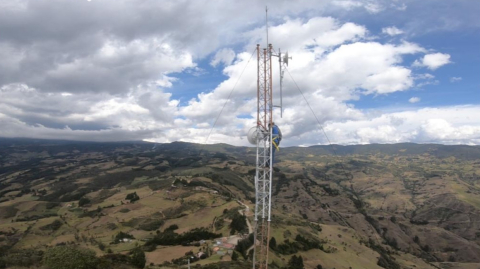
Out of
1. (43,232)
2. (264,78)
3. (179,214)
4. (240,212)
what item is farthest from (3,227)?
(264,78)

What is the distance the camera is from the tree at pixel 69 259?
36.6 meters

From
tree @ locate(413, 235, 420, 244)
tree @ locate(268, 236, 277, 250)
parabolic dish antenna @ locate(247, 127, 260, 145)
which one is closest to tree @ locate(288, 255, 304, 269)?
tree @ locate(268, 236, 277, 250)

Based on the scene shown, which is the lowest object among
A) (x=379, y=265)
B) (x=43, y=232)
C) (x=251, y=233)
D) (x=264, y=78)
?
(x=379, y=265)

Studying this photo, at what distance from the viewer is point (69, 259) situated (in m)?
37.3

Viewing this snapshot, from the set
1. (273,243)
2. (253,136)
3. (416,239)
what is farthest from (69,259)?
(416,239)

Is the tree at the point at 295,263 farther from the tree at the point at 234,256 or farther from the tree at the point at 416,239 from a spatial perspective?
the tree at the point at 416,239

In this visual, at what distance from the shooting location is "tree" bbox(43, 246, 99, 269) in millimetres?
36562

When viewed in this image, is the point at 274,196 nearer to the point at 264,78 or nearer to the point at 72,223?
the point at 72,223

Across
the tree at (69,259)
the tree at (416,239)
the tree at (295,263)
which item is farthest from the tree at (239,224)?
the tree at (416,239)

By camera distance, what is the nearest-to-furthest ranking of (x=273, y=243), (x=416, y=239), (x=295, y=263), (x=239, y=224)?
(x=295, y=263), (x=273, y=243), (x=239, y=224), (x=416, y=239)

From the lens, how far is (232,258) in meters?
57.1

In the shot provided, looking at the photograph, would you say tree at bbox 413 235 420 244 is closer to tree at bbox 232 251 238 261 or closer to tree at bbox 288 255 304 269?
tree at bbox 288 255 304 269

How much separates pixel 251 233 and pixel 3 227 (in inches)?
3510

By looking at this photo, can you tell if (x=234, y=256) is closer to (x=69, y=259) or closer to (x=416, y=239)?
(x=69, y=259)
